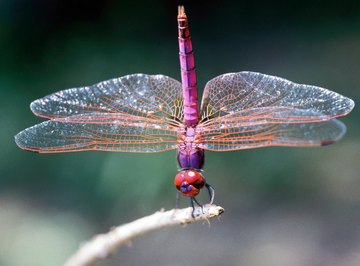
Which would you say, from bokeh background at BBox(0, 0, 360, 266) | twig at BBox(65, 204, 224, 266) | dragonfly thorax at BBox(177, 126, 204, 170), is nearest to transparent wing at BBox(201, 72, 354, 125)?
dragonfly thorax at BBox(177, 126, 204, 170)

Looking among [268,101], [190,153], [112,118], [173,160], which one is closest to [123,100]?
[112,118]

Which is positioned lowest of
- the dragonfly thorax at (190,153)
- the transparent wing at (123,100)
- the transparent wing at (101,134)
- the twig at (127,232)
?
the twig at (127,232)

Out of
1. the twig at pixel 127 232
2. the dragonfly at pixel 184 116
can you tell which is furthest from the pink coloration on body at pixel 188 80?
the twig at pixel 127 232

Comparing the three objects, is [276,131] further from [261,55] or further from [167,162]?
[261,55]

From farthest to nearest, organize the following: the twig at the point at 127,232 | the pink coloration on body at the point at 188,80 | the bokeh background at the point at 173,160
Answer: the bokeh background at the point at 173,160
the pink coloration on body at the point at 188,80
the twig at the point at 127,232

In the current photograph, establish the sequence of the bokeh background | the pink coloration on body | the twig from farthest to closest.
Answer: the bokeh background, the pink coloration on body, the twig

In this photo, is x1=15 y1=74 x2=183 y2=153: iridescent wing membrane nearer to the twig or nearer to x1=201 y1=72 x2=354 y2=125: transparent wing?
x1=201 y1=72 x2=354 y2=125: transparent wing

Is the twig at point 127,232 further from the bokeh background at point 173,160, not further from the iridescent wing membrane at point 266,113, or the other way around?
the bokeh background at point 173,160
